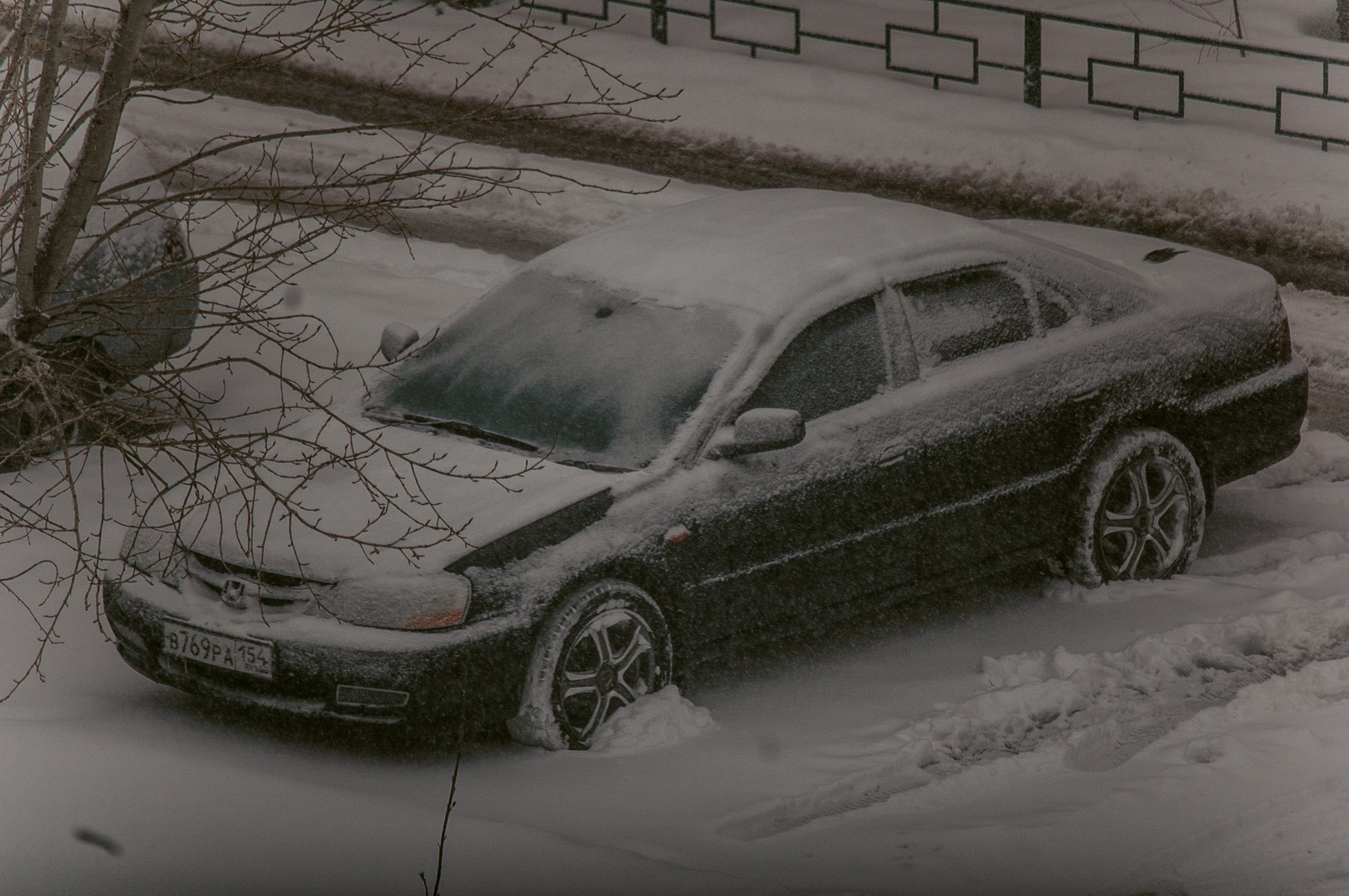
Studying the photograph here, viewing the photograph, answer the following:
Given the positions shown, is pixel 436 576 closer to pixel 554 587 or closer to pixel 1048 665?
pixel 554 587

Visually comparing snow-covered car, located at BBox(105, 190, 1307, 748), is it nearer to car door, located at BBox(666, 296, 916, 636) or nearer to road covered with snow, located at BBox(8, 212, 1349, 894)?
car door, located at BBox(666, 296, 916, 636)

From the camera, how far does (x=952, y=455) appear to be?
5.83 meters

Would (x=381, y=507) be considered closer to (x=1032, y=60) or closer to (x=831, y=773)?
(x=831, y=773)

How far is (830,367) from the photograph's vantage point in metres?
5.68

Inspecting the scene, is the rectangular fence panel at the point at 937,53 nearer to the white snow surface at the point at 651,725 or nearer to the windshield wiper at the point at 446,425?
the windshield wiper at the point at 446,425

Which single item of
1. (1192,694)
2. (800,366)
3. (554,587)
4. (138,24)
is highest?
(138,24)

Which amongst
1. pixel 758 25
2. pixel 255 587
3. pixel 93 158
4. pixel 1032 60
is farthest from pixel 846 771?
pixel 758 25

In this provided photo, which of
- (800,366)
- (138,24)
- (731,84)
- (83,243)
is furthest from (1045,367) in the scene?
(731,84)

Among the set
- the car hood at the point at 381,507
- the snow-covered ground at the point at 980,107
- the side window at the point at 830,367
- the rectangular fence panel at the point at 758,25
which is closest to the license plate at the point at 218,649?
the car hood at the point at 381,507

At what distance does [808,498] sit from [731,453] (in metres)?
0.34

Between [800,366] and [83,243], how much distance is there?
3.58 m

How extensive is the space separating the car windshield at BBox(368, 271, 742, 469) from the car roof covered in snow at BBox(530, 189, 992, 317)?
11 cm

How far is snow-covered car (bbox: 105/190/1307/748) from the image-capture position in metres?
5.01

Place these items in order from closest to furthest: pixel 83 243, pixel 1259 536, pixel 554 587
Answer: pixel 554 587
pixel 1259 536
pixel 83 243
